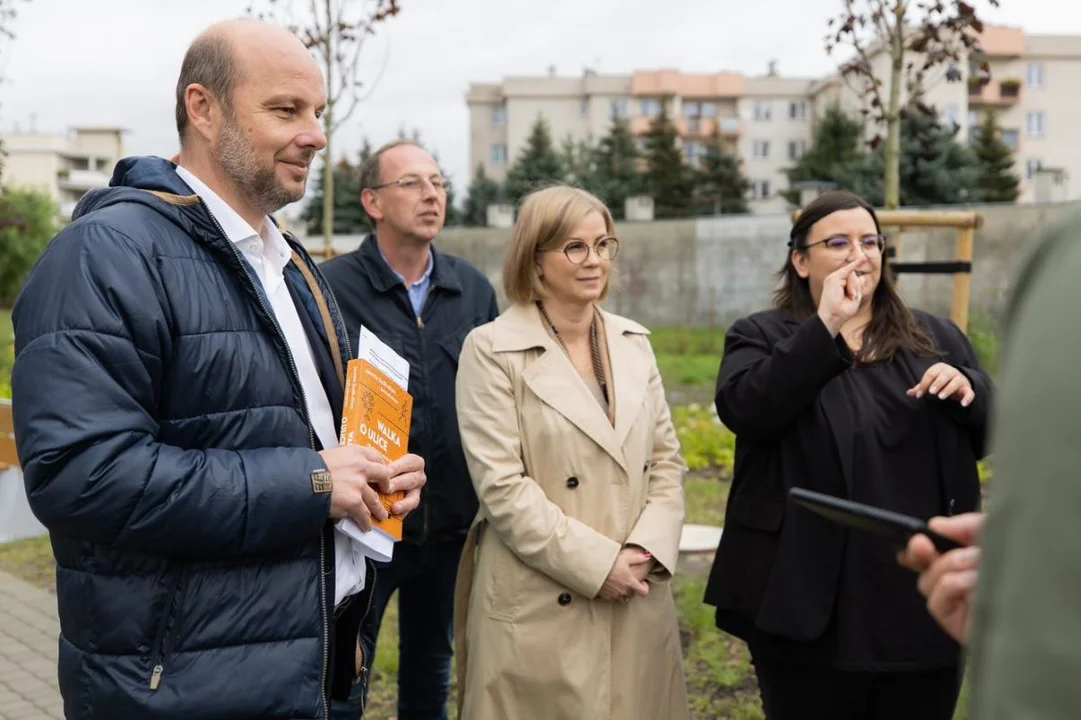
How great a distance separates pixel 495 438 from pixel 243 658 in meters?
1.25

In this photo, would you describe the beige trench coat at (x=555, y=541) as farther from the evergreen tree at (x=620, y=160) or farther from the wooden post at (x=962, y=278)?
the evergreen tree at (x=620, y=160)

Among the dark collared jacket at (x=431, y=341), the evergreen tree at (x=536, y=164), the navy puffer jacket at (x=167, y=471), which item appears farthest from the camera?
the evergreen tree at (x=536, y=164)

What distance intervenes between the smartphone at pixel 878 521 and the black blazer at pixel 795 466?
1.63 m

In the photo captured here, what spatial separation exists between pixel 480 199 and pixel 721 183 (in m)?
11.0

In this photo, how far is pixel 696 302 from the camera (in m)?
28.1

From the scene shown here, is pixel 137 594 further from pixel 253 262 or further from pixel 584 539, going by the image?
pixel 584 539

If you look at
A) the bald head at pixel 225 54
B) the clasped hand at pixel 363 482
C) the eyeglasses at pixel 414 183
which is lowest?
the clasped hand at pixel 363 482

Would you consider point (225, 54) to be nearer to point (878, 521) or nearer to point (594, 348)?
point (594, 348)

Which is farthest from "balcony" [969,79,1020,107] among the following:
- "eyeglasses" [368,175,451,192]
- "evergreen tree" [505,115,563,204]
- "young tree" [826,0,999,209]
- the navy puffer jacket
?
the navy puffer jacket

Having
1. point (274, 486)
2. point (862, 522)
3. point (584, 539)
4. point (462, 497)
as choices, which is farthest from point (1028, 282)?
point (462, 497)

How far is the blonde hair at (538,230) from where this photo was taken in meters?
3.51

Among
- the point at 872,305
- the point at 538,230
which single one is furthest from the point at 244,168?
the point at 872,305

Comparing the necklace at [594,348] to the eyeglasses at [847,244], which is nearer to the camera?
the eyeglasses at [847,244]

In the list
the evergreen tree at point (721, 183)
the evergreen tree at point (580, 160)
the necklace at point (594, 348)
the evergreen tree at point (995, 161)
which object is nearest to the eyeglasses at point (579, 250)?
the necklace at point (594, 348)
